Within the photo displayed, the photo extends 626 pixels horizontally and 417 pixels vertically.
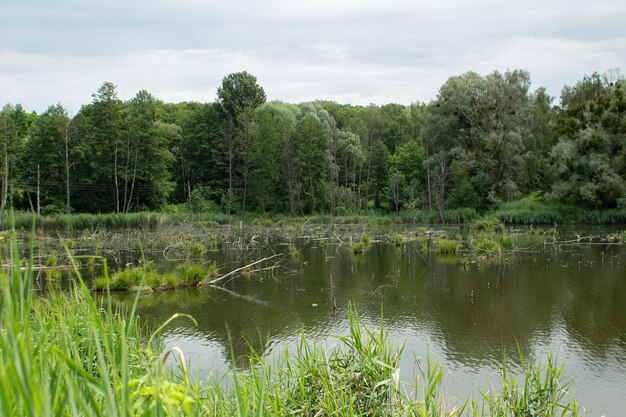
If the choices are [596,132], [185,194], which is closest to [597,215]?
[596,132]

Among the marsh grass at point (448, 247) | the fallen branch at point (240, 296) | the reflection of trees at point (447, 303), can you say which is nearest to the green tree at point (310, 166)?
the marsh grass at point (448, 247)

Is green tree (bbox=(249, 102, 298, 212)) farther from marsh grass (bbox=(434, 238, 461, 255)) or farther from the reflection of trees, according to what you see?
the reflection of trees

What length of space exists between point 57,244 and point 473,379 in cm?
2016

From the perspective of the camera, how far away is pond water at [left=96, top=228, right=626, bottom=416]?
8172 mm

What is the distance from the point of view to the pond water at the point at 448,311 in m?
8.17

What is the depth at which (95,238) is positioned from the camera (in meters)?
26.0

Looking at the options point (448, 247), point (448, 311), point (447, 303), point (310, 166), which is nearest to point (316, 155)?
point (310, 166)

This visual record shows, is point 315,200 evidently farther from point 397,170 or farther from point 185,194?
point 185,194

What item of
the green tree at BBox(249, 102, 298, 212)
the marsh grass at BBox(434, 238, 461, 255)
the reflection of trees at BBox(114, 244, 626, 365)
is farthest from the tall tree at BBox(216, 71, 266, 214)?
the reflection of trees at BBox(114, 244, 626, 365)

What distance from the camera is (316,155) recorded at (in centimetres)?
4494

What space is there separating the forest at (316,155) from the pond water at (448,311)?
17.8 m

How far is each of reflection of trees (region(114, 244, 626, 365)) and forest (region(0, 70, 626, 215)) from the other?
18840 millimetres

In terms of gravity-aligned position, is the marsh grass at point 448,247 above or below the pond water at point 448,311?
above

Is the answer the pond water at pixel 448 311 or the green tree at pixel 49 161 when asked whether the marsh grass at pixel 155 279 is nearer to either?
the pond water at pixel 448 311
